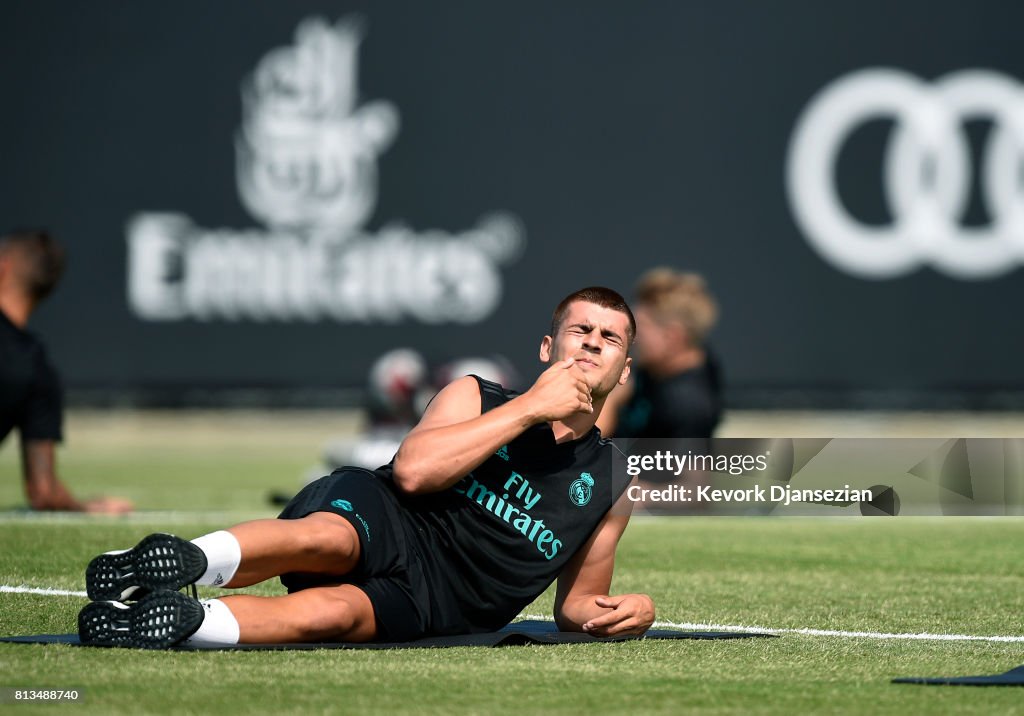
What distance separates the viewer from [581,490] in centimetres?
575

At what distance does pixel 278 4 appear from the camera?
68.7ft

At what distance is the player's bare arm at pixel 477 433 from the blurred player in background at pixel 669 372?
6.90m

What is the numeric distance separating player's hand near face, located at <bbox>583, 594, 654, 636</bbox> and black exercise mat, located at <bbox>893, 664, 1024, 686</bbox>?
101 cm

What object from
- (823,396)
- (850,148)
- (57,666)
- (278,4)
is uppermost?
(278,4)

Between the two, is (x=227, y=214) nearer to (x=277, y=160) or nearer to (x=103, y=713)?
(x=277, y=160)

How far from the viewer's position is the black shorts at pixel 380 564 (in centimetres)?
541

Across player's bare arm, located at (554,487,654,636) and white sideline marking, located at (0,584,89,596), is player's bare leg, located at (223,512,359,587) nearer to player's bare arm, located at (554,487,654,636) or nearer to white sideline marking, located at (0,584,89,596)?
player's bare arm, located at (554,487,654,636)

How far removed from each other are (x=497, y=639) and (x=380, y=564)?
0.47 metres

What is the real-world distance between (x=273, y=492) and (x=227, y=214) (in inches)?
326

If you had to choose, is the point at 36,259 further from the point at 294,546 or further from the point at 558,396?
the point at 558,396

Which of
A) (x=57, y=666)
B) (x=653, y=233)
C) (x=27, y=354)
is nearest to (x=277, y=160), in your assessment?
(x=653, y=233)

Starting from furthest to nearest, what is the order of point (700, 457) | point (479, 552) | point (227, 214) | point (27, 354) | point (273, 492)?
point (227, 214)
point (273, 492)
point (27, 354)
point (700, 457)
point (479, 552)

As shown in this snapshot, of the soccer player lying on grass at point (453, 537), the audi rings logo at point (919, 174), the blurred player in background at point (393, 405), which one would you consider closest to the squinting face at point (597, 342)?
the soccer player lying on grass at point (453, 537)

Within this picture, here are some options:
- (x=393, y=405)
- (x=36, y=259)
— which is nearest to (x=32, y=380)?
(x=36, y=259)
